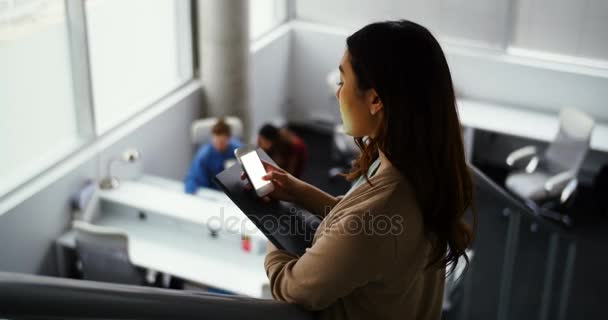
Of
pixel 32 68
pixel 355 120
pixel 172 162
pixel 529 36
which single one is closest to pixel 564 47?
pixel 529 36

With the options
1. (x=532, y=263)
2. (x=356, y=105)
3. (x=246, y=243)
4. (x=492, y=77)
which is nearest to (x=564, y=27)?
(x=492, y=77)

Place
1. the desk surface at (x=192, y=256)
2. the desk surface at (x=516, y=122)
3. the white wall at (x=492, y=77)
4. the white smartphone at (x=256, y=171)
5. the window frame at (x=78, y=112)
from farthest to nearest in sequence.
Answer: the white wall at (x=492, y=77) < the desk surface at (x=516, y=122) < the window frame at (x=78, y=112) < the desk surface at (x=192, y=256) < the white smartphone at (x=256, y=171)

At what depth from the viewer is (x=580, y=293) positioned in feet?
20.1

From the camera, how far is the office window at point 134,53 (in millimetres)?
5953

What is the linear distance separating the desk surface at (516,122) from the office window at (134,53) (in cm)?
268

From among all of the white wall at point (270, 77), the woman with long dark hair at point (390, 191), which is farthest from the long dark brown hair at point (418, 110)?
the white wall at point (270, 77)

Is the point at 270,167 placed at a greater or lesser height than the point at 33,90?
greater

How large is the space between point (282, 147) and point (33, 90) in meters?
1.87

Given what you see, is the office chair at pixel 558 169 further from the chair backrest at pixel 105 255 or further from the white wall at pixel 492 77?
the chair backrest at pixel 105 255

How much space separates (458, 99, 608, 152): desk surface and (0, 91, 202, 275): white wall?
2692 millimetres

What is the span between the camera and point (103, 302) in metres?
1.09

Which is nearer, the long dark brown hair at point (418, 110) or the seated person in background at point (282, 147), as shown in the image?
the long dark brown hair at point (418, 110)

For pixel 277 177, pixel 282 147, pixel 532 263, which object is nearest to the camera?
pixel 277 177

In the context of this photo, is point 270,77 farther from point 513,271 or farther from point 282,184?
point 282,184
